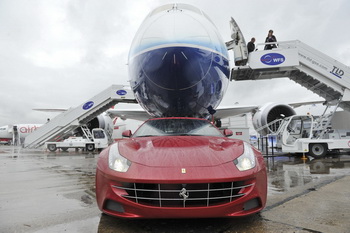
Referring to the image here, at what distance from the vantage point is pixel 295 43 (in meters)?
9.59

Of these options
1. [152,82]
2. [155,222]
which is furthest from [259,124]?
[155,222]

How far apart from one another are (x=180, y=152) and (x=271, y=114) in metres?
10.7

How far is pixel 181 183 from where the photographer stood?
83.7 inches

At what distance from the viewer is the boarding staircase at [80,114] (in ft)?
49.1

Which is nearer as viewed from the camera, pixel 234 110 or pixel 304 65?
pixel 304 65

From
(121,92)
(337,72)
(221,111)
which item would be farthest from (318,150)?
(121,92)

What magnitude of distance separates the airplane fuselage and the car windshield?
1530mm

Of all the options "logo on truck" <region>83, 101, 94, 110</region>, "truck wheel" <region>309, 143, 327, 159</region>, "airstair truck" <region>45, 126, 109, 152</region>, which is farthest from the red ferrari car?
"airstair truck" <region>45, 126, 109, 152</region>

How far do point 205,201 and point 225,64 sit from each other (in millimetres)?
4602

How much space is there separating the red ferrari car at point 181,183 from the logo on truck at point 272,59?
24.9 ft

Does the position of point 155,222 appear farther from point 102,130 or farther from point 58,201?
point 102,130

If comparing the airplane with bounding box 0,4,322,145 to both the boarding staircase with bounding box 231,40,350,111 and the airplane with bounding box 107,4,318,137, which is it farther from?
the boarding staircase with bounding box 231,40,350,111

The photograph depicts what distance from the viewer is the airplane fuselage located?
16.7 ft

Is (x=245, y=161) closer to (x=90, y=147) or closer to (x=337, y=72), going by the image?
(x=337, y=72)
